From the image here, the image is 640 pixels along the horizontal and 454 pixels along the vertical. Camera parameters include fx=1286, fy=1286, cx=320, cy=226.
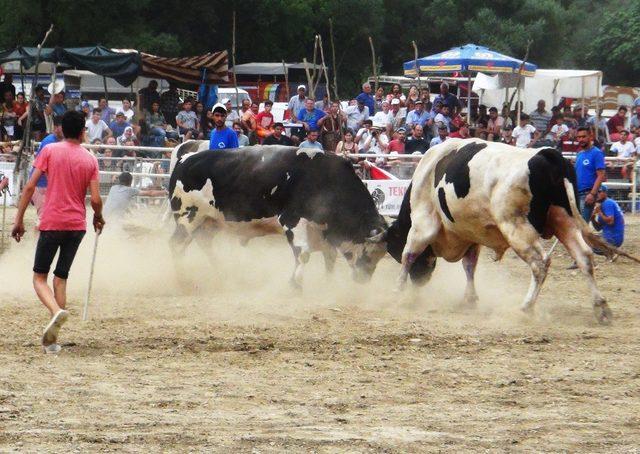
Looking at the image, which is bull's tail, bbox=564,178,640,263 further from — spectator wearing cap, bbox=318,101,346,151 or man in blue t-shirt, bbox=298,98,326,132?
man in blue t-shirt, bbox=298,98,326,132

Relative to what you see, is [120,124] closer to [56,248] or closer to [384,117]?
[384,117]

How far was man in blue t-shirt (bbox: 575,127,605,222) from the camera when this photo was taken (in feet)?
54.2

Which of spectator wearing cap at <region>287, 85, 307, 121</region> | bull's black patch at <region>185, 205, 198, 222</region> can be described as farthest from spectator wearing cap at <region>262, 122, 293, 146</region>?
bull's black patch at <region>185, 205, 198, 222</region>

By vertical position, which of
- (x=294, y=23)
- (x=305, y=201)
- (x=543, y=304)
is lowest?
(x=543, y=304)

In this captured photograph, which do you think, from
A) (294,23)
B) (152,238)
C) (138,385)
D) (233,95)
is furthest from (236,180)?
(294,23)

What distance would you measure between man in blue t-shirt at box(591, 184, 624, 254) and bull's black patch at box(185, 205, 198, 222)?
5.71m

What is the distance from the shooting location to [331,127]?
23234 mm

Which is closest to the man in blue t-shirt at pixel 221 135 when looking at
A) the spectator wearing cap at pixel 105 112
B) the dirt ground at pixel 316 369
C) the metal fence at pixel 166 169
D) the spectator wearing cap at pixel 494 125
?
the dirt ground at pixel 316 369

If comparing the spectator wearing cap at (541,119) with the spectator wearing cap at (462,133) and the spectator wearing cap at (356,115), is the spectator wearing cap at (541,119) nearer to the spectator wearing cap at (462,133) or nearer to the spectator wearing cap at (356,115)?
the spectator wearing cap at (356,115)

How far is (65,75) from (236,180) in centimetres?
1969

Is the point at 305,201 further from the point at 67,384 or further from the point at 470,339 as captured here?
the point at 67,384

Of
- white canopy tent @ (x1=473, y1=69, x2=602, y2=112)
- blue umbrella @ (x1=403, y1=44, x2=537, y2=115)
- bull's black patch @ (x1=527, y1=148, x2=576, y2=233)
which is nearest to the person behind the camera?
bull's black patch @ (x1=527, y1=148, x2=576, y2=233)

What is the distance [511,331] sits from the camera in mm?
11086

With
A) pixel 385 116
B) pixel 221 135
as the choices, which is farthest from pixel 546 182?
pixel 385 116
